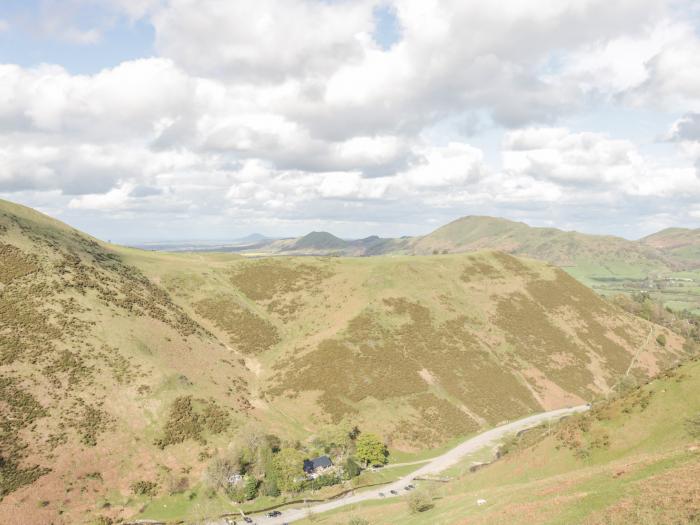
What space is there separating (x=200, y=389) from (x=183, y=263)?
268 feet

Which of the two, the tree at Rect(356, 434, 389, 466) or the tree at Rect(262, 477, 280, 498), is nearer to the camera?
the tree at Rect(262, 477, 280, 498)

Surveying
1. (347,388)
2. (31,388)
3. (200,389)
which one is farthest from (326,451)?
(31,388)

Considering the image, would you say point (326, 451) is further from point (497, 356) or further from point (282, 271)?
point (282, 271)

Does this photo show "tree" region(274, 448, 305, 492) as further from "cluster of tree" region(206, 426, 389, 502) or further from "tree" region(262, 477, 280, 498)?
"tree" region(262, 477, 280, 498)

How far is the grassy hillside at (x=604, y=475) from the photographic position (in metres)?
28.4

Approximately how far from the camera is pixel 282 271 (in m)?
172

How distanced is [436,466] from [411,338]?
47.1 metres

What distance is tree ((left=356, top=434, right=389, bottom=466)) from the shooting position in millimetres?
88438

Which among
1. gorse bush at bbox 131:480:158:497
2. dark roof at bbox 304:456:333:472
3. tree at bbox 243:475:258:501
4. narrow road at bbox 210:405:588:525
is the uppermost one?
gorse bush at bbox 131:480:158:497

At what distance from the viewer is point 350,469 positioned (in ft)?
273

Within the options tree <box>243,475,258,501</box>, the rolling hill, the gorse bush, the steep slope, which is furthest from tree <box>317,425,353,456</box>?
the gorse bush

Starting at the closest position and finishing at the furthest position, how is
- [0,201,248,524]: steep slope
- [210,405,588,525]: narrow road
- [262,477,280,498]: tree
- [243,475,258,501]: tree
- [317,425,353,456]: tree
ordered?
1. [0,201,248,524]: steep slope
2. [210,405,588,525]: narrow road
3. [243,475,258,501]: tree
4. [262,477,280,498]: tree
5. [317,425,353,456]: tree

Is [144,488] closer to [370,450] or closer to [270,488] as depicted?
[270,488]

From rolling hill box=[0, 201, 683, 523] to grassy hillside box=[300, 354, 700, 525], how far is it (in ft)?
118
